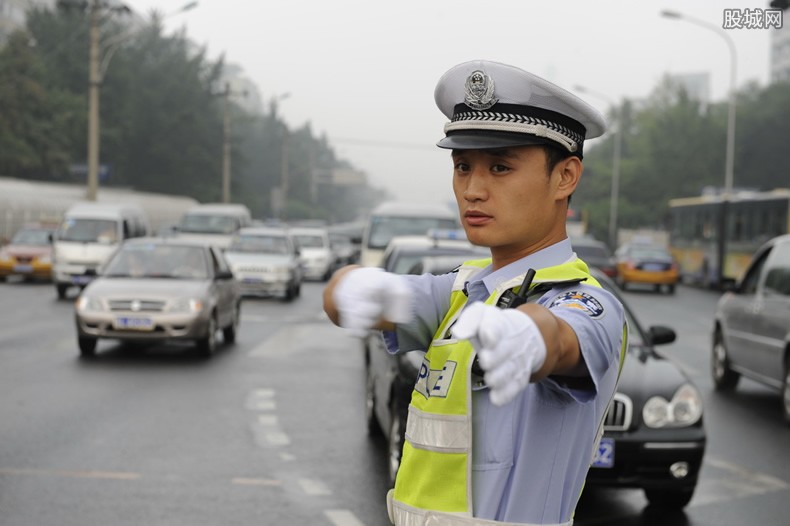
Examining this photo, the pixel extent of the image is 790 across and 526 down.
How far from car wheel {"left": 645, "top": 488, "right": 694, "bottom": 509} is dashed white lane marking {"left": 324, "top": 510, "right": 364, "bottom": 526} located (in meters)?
1.92

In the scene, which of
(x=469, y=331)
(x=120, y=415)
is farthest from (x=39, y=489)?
(x=469, y=331)

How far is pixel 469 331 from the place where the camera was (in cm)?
166

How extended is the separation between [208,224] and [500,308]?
3414 centimetres

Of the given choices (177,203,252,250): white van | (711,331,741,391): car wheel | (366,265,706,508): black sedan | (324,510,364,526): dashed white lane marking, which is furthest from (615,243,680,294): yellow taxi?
(324,510,364,526): dashed white lane marking

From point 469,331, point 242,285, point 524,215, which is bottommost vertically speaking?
point 242,285

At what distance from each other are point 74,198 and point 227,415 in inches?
1763

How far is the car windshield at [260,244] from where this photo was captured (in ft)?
91.4

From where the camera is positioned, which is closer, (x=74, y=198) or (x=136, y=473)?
(x=136, y=473)

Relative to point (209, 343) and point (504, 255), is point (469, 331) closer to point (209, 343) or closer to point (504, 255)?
point (504, 255)

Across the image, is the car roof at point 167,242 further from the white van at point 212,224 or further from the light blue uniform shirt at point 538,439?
the white van at point 212,224

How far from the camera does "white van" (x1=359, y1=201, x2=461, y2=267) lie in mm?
23500

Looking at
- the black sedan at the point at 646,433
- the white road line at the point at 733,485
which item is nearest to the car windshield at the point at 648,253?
the white road line at the point at 733,485

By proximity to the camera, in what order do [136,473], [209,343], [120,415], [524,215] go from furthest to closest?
1. [209,343]
2. [120,415]
3. [136,473]
4. [524,215]

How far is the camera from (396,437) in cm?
718
